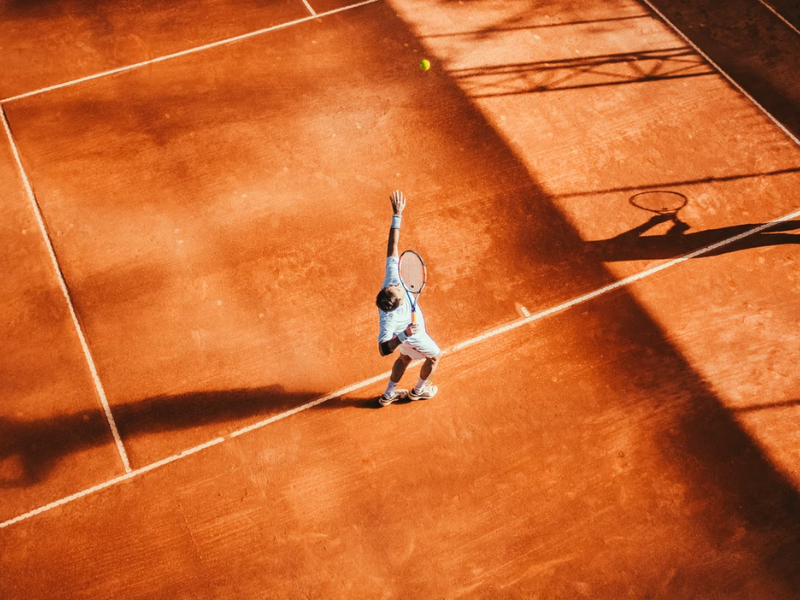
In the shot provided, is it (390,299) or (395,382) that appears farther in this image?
(395,382)

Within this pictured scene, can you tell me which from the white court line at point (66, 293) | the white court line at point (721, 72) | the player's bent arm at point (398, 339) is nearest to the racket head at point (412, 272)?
the player's bent arm at point (398, 339)

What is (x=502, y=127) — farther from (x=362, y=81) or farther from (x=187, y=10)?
(x=187, y=10)

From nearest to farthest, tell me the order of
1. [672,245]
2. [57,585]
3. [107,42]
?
[57,585] < [672,245] < [107,42]

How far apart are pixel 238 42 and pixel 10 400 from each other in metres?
6.99

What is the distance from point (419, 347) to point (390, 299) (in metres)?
0.74

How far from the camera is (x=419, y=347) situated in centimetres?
557

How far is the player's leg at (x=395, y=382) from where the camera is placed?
6.01 meters

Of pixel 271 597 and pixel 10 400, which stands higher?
pixel 10 400

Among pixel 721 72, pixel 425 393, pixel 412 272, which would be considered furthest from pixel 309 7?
pixel 425 393

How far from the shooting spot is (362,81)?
32.0ft

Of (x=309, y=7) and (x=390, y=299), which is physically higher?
(x=309, y=7)

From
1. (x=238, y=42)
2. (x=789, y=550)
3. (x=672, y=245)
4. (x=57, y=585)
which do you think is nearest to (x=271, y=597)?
(x=57, y=585)

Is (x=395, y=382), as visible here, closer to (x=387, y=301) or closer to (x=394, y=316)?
(x=394, y=316)

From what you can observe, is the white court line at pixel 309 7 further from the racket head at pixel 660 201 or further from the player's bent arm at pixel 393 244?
the player's bent arm at pixel 393 244
